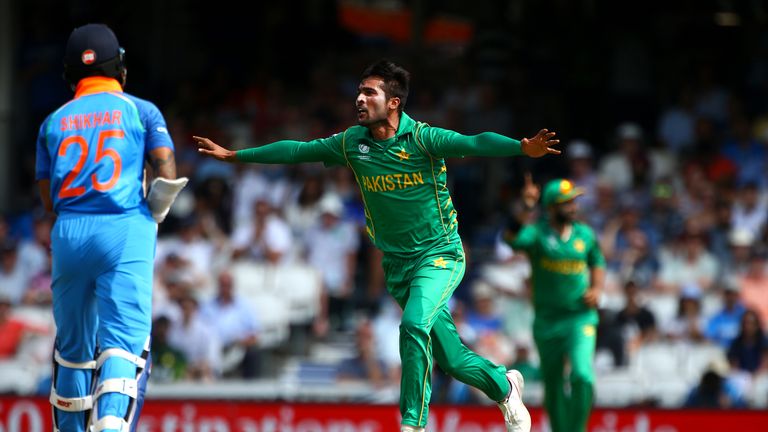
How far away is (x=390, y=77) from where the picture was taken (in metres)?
7.77

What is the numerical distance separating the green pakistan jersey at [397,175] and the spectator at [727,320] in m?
6.14

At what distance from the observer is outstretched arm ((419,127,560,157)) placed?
7.02 m

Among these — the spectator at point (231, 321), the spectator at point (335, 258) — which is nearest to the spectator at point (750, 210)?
the spectator at point (335, 258)

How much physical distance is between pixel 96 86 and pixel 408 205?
6.12 ft

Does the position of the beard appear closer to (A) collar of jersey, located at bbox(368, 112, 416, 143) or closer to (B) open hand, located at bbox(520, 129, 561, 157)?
(A) collar of jersey, located at bbox(368, 112, 416, 143)

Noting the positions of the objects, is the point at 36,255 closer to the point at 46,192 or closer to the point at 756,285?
the point at 46,192

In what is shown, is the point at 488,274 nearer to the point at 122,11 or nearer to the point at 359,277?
the point at 359,277

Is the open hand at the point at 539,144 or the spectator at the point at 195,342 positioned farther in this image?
the spectator at the point at 195,342

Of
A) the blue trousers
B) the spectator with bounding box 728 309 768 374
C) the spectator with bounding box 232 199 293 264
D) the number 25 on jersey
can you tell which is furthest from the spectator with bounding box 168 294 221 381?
the number 25 on jersey

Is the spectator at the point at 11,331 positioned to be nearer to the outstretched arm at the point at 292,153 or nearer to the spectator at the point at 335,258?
the spectator at the point at 335,258

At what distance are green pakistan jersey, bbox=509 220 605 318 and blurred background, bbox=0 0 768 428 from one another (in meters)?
2.35

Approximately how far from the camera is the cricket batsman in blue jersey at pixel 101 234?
284 inches

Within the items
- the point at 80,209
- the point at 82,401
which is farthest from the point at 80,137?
the point at 82,401

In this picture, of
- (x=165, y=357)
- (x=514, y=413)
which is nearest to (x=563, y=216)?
(x=514, y=413)
